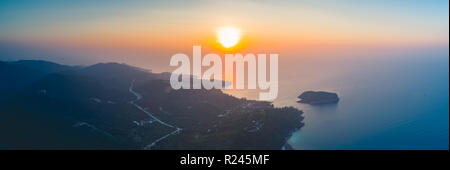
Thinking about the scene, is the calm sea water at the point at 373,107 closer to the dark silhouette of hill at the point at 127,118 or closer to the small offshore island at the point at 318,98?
the small offshore island at the point at 318,98

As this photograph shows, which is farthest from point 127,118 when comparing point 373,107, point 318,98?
point 373,107

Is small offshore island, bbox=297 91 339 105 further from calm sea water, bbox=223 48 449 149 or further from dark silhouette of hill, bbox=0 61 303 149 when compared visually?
dark silhouette of hill, bbox=0 61 303 149

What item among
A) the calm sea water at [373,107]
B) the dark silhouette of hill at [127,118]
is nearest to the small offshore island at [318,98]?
the calm sea water at [373,107]

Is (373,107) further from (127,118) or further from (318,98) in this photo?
(127,118)

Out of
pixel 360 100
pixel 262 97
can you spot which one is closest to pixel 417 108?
pixel 360 100

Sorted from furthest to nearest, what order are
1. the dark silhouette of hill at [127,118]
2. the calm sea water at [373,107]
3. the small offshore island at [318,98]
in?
the small offshore island at [318,98] < the calm sea water at [373,107] < the dark silhouette of hill at [127,118]

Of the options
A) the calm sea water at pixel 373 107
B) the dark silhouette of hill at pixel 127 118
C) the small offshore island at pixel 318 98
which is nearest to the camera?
the dark silhouette of hill at pixel 127 118

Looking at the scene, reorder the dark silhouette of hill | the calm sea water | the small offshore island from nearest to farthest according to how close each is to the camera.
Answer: the dark silhouette of hill → the calm sea water → the small offshore island

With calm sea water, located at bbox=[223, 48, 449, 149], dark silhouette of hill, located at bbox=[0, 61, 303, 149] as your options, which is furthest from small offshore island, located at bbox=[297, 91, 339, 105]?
dark silhouette of hill, located at bbox=[0, 61, 303, 149]
